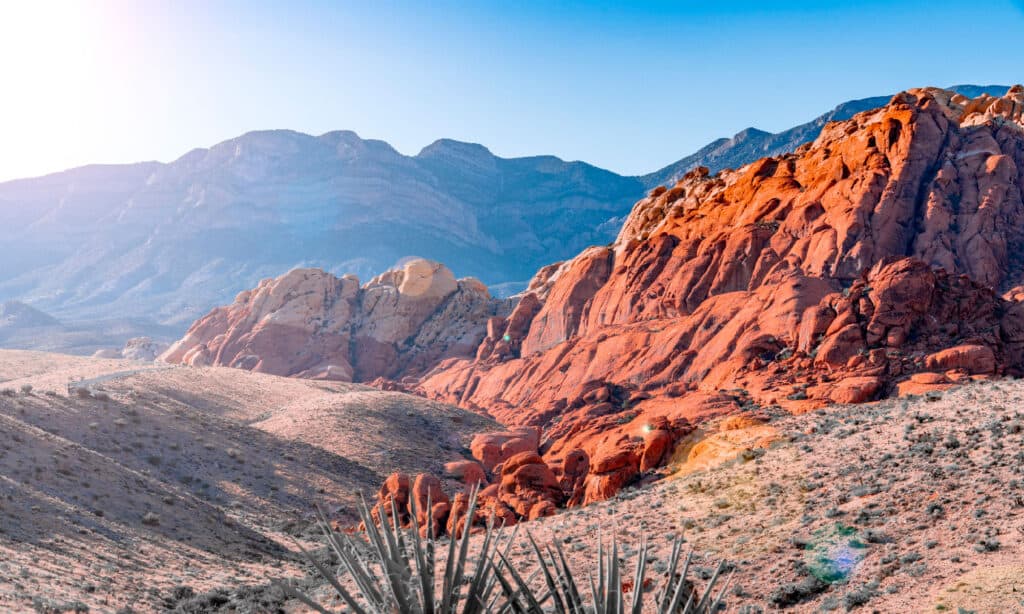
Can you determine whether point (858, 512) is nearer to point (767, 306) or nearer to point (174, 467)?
→ point (174, 467)

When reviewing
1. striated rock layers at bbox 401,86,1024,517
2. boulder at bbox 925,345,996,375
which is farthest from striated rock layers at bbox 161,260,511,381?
boulder at bbox 925,345,996,375

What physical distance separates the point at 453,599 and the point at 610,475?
19.7 m

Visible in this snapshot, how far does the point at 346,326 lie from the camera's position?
77.8 metres

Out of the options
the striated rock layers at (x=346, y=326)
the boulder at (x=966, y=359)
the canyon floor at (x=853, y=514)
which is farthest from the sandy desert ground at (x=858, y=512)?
the striated rock layers at (x=346, y=326)

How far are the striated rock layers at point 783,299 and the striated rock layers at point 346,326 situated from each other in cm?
991

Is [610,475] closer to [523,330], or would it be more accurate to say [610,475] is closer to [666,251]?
[666,251]

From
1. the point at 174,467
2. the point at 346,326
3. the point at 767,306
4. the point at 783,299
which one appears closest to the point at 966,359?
the point at 783,299

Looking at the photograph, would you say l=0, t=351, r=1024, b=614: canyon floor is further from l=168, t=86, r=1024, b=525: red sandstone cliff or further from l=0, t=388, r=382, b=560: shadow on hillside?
l=168, t=86, r=1024, b=525: red sandstone cliff

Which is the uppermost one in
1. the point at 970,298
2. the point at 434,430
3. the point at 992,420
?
the point at 970,298

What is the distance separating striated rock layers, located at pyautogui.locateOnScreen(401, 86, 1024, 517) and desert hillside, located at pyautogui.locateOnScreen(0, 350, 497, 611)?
809 cm

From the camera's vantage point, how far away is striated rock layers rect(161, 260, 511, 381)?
237ft

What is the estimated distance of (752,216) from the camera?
165 feet

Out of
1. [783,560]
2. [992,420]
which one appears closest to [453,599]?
[783,560]

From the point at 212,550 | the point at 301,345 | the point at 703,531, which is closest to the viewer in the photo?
the point at 703,531
